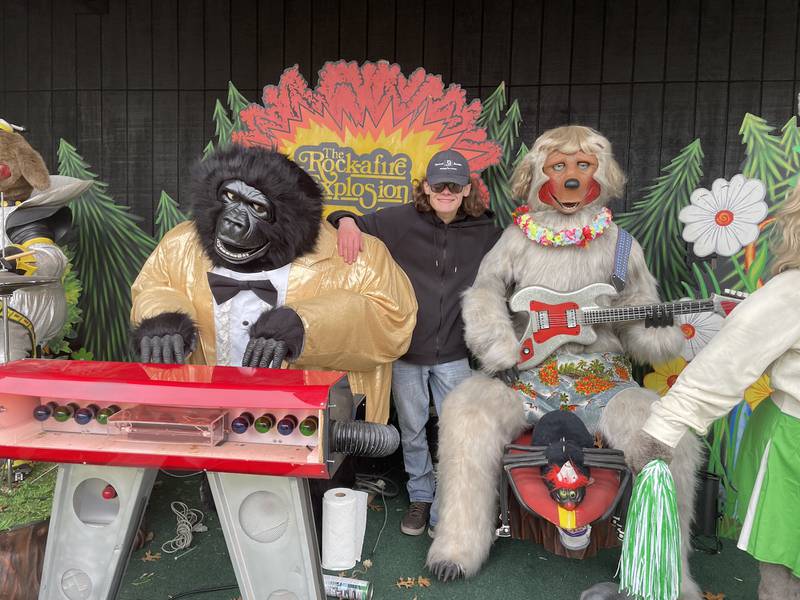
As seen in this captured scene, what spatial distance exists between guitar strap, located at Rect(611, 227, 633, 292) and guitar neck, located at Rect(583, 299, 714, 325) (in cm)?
12

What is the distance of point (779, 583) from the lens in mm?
1688

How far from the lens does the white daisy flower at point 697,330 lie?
114 inches

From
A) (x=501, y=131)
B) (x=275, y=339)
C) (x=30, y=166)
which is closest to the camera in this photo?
(x=275, y=339)

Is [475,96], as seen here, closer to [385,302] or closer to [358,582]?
[385,302]

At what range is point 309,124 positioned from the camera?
3.47 metres

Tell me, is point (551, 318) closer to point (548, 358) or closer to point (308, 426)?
point (548, 358)

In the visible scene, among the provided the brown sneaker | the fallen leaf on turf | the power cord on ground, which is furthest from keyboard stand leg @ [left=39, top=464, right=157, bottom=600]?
the brown sneaker

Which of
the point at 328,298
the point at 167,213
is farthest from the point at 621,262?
the point at 167,213

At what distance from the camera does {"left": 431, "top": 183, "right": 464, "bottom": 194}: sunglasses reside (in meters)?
2.72

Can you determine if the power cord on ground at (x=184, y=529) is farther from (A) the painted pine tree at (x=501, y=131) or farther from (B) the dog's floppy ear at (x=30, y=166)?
(A) the painted pine tree at (x=501, y=131)

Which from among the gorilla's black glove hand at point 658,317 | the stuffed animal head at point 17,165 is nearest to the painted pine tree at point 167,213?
the stuffed animal head at point 17,165

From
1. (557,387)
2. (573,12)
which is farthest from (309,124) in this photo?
(557,387)

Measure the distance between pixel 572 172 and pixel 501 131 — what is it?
1.01m

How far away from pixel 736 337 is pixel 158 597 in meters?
2.06
